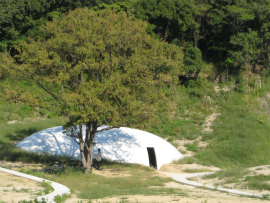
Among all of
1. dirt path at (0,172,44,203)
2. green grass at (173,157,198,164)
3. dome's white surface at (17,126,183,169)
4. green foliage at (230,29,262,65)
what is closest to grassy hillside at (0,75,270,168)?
green grass at (173,157,198,164)

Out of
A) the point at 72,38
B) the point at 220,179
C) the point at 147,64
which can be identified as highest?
the point at 72,38

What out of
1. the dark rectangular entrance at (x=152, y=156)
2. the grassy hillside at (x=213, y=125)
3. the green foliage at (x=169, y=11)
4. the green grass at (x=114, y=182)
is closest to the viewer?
the green grass at (x=114, y=182)

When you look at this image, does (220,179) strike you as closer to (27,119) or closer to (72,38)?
(72,38)

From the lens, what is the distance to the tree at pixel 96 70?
53.7 ft

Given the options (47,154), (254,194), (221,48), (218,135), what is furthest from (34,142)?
(221,48)

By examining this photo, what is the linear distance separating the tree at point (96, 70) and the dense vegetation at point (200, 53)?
14.9 m

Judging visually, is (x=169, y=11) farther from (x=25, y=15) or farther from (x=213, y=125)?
(x=25, y=15)

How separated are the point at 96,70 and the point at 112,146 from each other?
6.76m

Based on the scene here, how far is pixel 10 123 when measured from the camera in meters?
31.5

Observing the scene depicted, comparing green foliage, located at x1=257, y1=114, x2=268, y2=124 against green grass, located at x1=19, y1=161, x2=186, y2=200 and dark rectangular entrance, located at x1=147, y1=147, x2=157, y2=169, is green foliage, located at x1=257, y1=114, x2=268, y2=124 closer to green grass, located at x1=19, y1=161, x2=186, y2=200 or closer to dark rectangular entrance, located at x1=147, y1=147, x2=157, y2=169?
dark rectangular entrance, located at x1=147, y1=147, x2=157, y2=169

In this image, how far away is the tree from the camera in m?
16.4

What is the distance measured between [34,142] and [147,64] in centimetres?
969

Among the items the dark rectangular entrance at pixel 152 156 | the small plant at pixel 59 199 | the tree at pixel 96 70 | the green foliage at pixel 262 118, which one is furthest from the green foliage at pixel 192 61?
the small plant at pixel 59 199

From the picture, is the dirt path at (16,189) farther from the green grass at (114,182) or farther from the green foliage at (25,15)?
the green foliage at (25,15)
